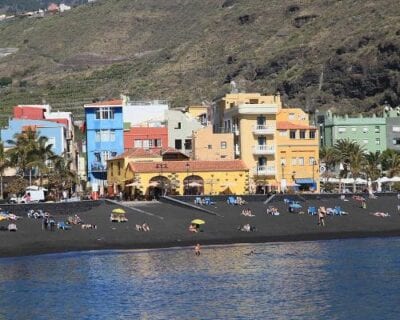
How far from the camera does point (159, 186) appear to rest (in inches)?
3957

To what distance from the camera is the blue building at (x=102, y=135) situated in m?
113

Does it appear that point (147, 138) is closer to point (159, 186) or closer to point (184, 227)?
point (159, 186)

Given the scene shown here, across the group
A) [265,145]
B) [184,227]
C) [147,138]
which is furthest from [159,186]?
[147,138]

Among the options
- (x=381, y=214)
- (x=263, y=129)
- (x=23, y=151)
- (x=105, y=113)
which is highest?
(x=105, y=113)

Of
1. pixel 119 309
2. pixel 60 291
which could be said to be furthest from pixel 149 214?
pixel 119 309

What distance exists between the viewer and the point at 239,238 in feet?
280

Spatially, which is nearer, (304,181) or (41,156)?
(41,156)

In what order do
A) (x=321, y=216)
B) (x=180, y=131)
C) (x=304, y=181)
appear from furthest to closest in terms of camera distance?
(x=180, y=131) < (x=304, y=181) < (x=321, y=216)

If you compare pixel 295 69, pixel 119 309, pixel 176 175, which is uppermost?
pixel 295 69

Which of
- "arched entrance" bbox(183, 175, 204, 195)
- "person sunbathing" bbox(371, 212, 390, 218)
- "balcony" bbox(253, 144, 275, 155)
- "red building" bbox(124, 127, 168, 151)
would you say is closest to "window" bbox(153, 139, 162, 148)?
"red building" bbox(124, 127, 168, 151)

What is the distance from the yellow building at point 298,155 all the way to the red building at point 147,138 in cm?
1136

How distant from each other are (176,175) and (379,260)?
30470 mm

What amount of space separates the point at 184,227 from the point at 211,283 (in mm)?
22695

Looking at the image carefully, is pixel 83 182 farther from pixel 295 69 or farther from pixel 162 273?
pixel 295 69
